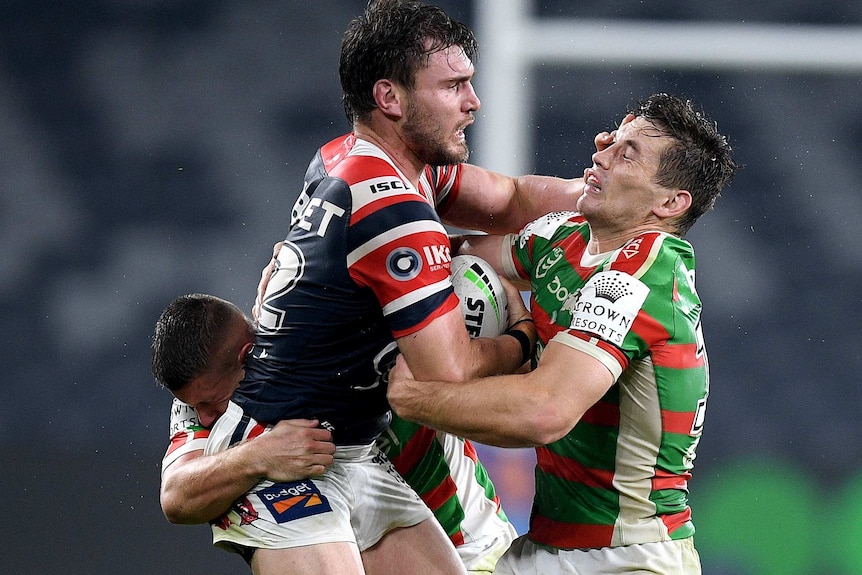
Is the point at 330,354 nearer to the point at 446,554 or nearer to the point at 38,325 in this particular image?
the point at 446,554

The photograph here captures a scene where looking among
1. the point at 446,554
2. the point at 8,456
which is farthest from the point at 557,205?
the point at 8,456

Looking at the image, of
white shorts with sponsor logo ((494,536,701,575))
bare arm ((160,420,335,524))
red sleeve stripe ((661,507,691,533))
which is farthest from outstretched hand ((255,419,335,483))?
red sleeve stripe ((661,507,691,533))

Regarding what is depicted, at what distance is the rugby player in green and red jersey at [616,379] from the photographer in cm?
286

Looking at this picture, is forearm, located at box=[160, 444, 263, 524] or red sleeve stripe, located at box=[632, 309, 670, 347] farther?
forearm, located at box=[160, 444, 263, 524]

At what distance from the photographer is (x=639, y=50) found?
7.61m

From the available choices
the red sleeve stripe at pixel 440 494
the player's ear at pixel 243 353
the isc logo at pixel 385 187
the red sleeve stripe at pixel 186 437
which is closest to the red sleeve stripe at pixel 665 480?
the red sleeve stripe at pixel 440 494

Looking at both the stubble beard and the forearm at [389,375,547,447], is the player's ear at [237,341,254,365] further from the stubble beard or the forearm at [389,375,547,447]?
the stubble beard

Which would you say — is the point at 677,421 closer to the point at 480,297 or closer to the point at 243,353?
the point at 480,297

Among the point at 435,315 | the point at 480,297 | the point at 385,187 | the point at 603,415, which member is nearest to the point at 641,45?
the point at 480,297

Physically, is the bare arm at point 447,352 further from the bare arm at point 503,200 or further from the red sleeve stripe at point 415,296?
the bare arm at point 503,200

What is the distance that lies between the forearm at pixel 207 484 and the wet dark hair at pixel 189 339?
0.81 feet

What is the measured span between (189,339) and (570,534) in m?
1.18

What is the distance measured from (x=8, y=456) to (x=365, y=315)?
3620 millimetres

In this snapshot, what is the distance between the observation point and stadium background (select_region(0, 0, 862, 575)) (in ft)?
20.1
